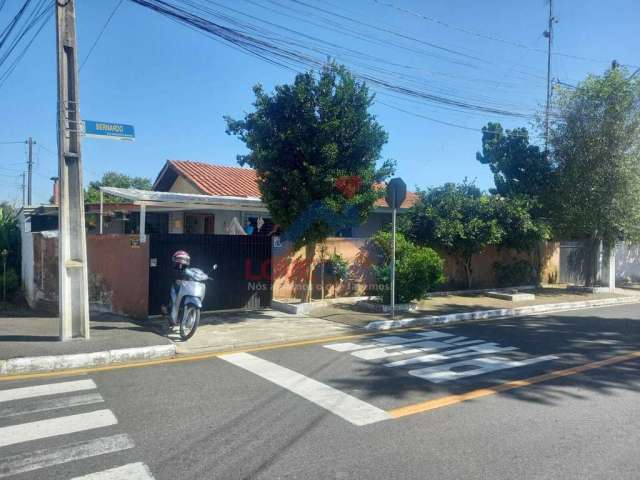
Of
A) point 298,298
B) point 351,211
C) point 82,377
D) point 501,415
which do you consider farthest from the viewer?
point 298,298

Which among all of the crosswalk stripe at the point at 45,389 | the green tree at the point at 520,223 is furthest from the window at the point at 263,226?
the crosswalk stripe at the point at 45,389

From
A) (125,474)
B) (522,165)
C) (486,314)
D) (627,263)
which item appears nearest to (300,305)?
(486,314)

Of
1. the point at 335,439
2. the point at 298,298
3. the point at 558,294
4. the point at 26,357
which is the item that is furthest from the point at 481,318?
the point at 26,357

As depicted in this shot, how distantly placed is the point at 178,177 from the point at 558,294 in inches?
561

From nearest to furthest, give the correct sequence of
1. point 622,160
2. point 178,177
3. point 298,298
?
point 298,298 → point 622,160 → point 178,177

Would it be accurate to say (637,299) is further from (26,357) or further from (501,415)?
(26,357)

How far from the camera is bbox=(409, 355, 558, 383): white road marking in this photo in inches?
255

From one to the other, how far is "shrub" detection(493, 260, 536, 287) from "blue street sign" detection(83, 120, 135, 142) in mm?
13474

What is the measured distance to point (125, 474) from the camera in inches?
146

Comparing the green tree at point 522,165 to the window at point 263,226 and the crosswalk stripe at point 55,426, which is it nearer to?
the window at point 263,226

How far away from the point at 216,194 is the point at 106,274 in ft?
18.4

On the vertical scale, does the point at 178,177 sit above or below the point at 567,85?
below

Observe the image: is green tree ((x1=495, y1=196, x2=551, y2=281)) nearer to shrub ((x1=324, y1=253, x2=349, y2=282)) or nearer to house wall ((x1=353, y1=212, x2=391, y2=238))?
house wall ((x1=353, y1=212, x2=391, y2=238))

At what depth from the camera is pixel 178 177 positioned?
63.9 feet
